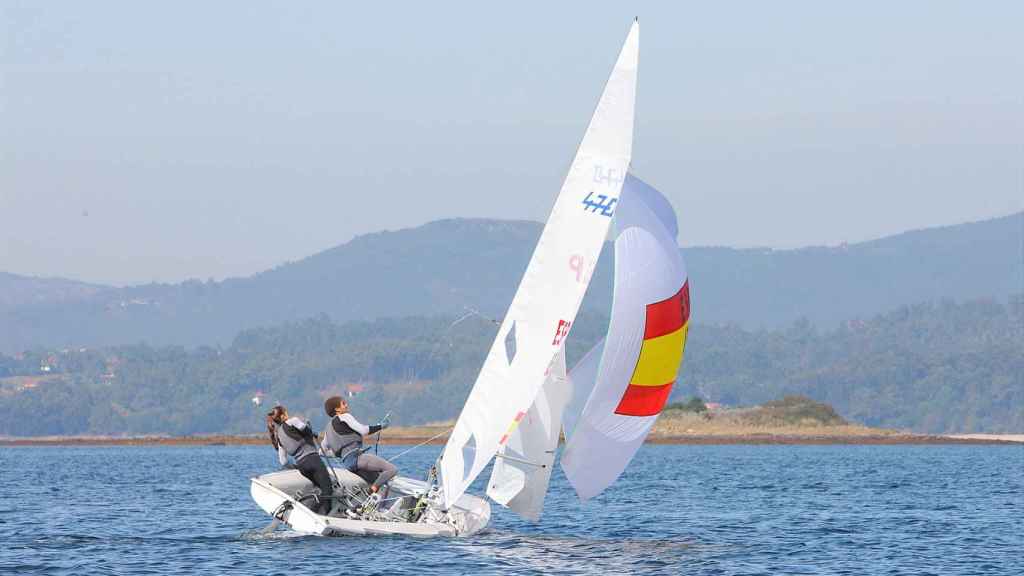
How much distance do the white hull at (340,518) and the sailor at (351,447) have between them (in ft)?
0.71

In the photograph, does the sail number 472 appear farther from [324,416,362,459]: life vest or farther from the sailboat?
[324,416,362,459]: life vest

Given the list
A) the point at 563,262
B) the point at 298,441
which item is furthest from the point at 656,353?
the point at 298,441

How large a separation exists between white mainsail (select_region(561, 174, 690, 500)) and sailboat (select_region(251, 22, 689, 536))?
2 centimetres

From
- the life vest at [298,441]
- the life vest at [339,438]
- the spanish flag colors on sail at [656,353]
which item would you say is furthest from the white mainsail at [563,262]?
the life vest at [298,441]

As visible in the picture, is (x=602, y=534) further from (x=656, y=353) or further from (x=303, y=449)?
(x=303, y=449)

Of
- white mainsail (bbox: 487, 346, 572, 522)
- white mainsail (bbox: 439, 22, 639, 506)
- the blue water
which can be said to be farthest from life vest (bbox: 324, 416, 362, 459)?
white mainsail (bbox: 487, 346, 572, 522)

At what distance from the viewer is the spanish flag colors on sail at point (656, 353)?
2984 centimetres

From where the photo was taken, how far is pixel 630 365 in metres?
29.8

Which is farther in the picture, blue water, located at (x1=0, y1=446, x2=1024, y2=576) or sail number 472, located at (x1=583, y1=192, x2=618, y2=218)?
sail number 472, located at (x1=583, y1=192, x2=618, y2=218)

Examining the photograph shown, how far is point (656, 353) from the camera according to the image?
98.4ft

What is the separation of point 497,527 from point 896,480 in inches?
1258

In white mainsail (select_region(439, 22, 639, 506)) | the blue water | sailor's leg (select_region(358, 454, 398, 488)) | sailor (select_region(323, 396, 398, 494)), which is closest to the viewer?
the blue water

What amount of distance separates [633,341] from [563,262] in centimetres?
199

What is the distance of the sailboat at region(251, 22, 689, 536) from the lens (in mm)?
29172
